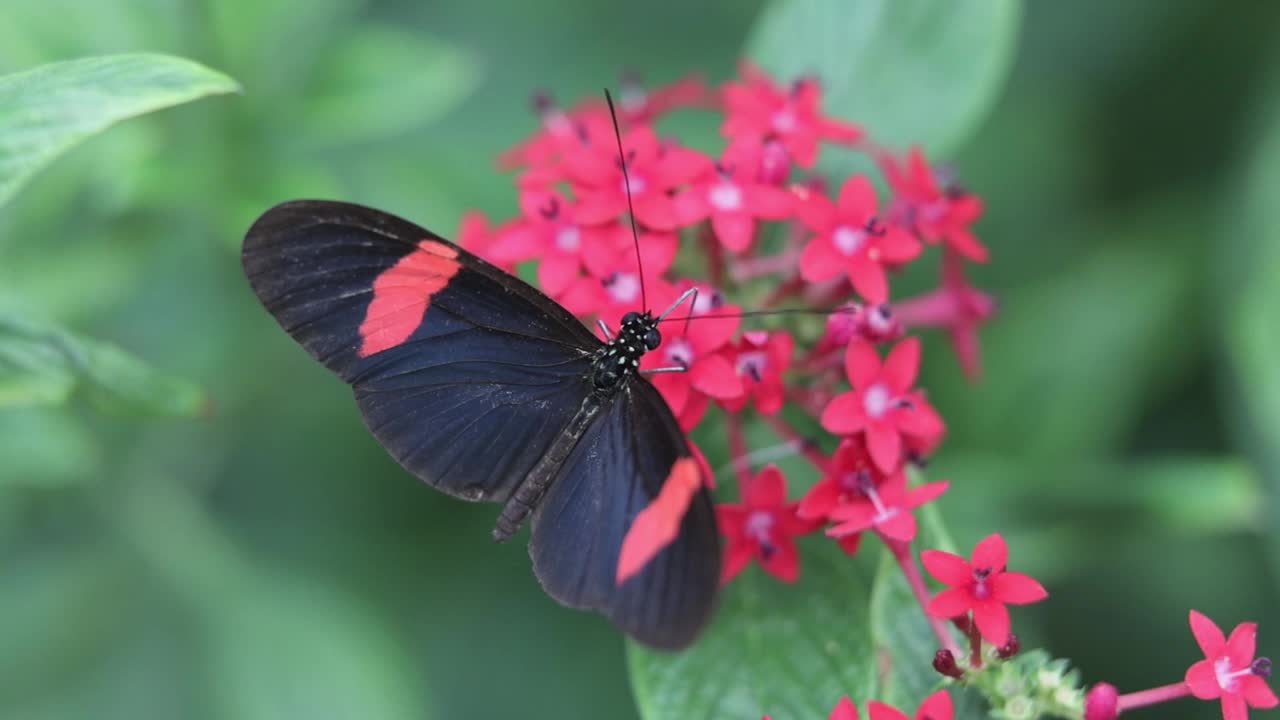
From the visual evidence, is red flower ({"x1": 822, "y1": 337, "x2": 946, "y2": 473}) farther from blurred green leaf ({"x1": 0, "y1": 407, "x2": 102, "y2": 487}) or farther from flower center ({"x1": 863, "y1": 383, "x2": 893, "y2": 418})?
blurred green leaf ({"x1": 0, "y1": 407, "x2": 102, "y2": 487})

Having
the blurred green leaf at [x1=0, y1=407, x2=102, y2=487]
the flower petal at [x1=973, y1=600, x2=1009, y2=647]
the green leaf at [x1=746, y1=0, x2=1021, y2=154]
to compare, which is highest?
the green leaf at [x1=746, y1=0, x2=1021, y2=154]

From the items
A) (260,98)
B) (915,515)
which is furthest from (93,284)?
(915,515)

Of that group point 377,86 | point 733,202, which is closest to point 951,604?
point 733,202

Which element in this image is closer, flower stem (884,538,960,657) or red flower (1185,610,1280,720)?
red flower (1185,610,1280,720)

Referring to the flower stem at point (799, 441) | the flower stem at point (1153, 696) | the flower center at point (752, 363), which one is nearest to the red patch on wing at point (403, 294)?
the flower center at point (752, 363)

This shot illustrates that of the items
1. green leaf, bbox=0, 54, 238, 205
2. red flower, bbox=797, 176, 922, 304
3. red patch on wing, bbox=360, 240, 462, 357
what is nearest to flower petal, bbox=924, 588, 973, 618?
red flower, bbox=797, 176, 922, 304

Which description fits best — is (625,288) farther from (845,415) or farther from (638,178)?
(845,415)

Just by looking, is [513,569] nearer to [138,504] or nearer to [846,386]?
[138,504]
